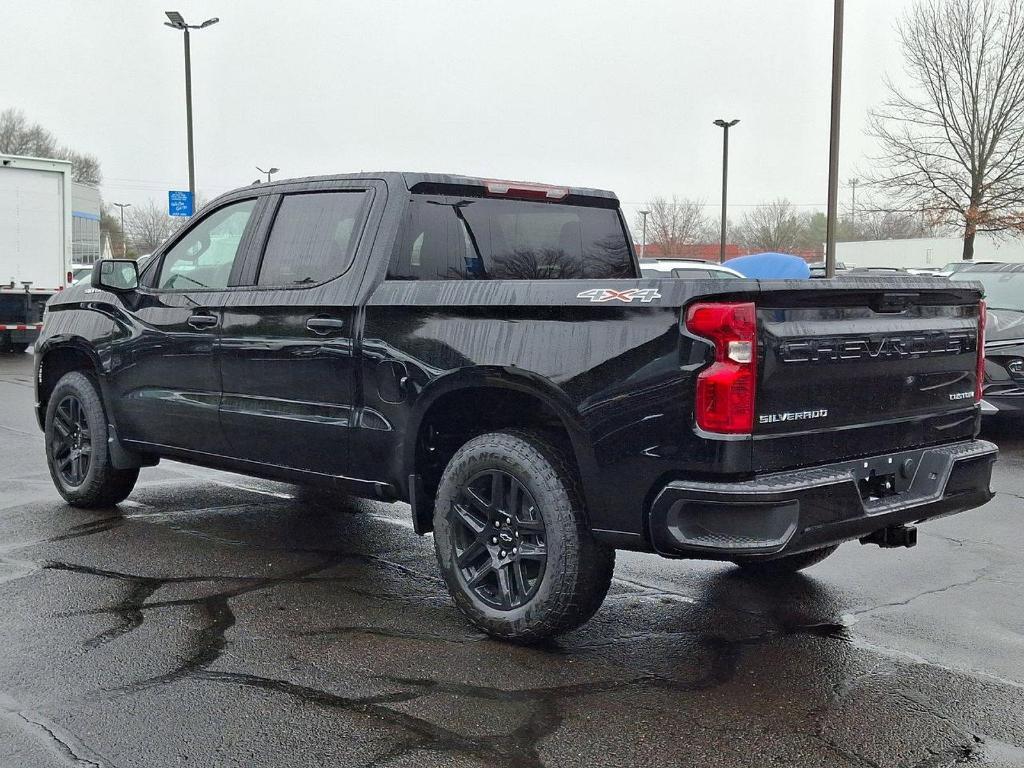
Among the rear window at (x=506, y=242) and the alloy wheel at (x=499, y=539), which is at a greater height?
the rear window at (x=506, y=242)

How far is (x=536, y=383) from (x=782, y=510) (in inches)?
40.6

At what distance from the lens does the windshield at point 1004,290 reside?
10.7 meters

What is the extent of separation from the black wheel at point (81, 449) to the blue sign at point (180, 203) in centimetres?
1934

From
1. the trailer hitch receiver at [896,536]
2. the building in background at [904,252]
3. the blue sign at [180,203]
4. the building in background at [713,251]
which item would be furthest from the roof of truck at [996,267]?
the building in background at [713,251]

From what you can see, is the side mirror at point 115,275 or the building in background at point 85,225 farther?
the building in background at point 85,225

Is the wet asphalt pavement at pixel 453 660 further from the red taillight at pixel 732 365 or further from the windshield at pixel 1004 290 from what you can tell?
the windshield at pixel 1004 290

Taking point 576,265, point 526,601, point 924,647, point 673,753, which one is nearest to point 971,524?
point 924,647

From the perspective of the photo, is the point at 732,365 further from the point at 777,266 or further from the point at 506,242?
the point at 777,266

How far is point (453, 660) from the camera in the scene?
427 centimetres

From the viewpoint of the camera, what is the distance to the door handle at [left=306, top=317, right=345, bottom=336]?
5035mm

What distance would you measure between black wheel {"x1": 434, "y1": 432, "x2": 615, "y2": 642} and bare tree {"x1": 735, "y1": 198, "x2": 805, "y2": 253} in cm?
6198

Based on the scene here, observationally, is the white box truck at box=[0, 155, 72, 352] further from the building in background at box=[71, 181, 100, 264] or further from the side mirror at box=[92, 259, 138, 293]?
the building in background at box=[71, 181, 100, 264]

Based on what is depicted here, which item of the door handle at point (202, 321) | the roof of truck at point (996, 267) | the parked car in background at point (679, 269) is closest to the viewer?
the door handle at point (202, 321)

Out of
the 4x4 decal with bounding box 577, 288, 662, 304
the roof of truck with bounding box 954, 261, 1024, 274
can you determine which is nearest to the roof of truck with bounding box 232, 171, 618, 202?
the 4x4 decal with bounding box 577, 288, 662, 304
